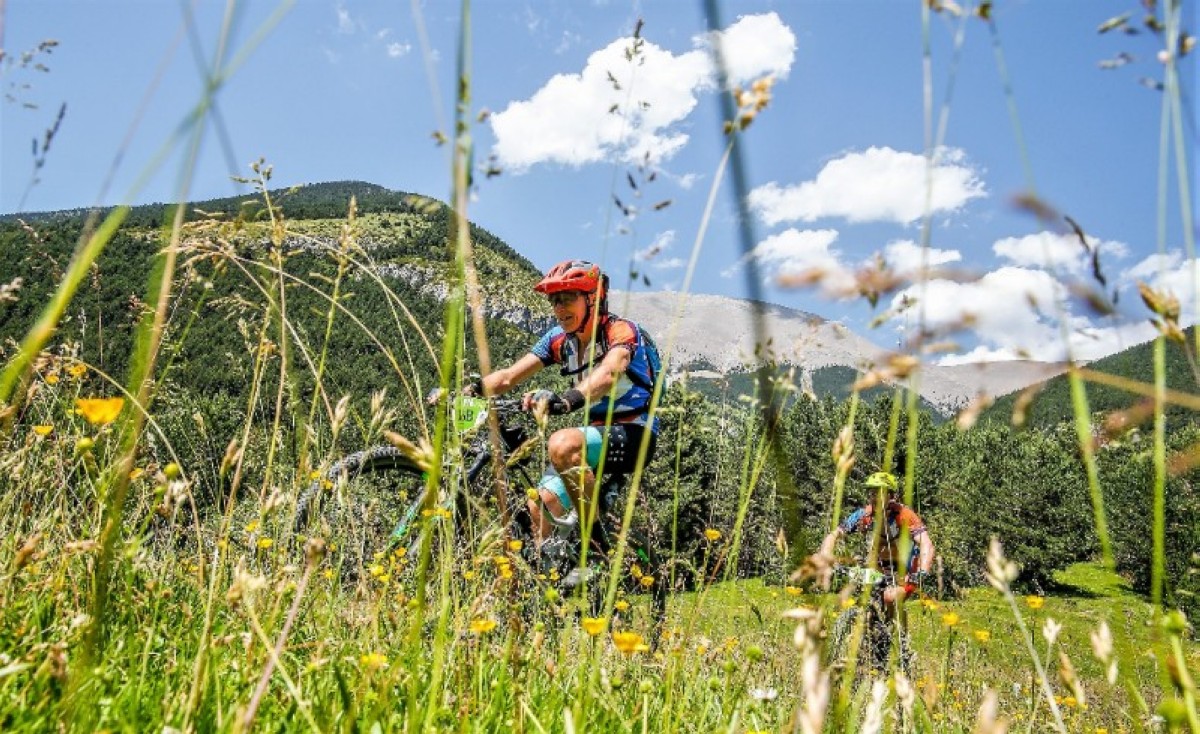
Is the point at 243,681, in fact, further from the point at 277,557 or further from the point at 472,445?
the point at 472,445

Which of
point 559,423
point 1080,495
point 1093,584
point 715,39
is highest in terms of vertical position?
point 715,39

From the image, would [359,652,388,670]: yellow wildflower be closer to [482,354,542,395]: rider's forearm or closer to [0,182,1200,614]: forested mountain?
[0,182,1200,614]: forested mountain

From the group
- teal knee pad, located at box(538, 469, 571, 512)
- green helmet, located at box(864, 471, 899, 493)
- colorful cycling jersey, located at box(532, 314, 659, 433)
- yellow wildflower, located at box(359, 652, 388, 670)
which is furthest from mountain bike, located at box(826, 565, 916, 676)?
teal knee pad, located at box(538, 469, 571, 512)

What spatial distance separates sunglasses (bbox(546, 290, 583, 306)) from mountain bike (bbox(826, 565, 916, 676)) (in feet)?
7.94

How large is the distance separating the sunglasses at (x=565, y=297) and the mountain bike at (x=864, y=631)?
95.3 inches

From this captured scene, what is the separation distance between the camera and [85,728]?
3.72 feet

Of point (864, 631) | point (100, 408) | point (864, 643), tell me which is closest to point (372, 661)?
point (100, 408)

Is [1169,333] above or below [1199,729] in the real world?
above

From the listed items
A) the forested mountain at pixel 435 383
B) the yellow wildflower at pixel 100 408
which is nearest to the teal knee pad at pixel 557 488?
the forested mountain at pixel 435 383

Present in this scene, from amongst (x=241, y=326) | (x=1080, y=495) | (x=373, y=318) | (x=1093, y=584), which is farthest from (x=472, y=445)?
(x=373, y=318)

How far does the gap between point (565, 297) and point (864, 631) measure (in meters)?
3.65

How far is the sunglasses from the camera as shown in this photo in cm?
513

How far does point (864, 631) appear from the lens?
176 cm

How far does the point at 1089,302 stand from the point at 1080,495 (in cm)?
6216
